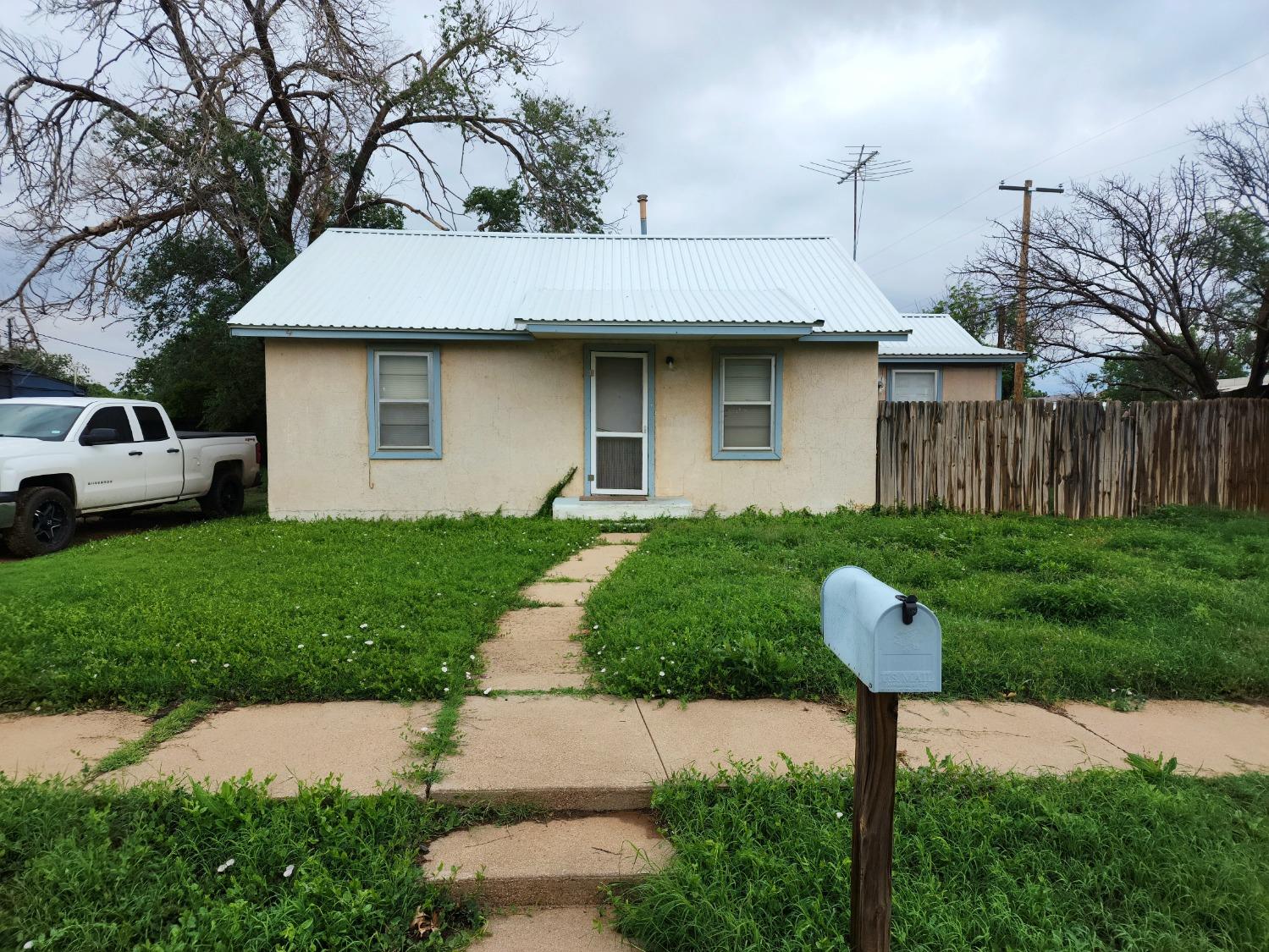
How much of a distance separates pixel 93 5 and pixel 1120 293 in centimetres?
2105

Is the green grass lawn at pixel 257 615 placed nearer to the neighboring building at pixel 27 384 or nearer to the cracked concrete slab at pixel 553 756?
the cracked concrete slab at pixel 553 756

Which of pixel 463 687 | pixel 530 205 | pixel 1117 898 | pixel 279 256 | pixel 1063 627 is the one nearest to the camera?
pixel 1117 898

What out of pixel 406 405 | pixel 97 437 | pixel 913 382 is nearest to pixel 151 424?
pixel 97 437

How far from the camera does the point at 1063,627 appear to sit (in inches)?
214

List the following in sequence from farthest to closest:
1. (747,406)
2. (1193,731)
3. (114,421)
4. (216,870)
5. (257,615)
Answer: (747,406) → (114,421) → (257,615) → (1193,731) → (216,870)

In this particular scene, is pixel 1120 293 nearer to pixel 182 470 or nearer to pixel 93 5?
pixel 182 470

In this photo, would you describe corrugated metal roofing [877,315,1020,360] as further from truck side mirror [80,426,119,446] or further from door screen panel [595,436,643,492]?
truck side mirror [80,426,119,446]

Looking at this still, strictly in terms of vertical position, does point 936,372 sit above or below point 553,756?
above

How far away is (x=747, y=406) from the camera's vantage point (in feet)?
36.9

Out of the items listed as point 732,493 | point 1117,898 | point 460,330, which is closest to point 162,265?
point 460,330

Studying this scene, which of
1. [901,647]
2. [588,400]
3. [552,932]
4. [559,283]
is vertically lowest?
[552,932]

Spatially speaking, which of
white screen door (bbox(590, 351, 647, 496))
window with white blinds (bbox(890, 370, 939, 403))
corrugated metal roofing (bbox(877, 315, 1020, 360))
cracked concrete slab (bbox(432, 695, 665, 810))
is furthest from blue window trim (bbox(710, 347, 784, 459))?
window with white blinds (bbox(890, 370, 939, 403))

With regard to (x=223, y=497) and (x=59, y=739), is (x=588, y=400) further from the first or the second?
(x=59, y=739)

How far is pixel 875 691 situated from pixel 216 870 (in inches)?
91.7
